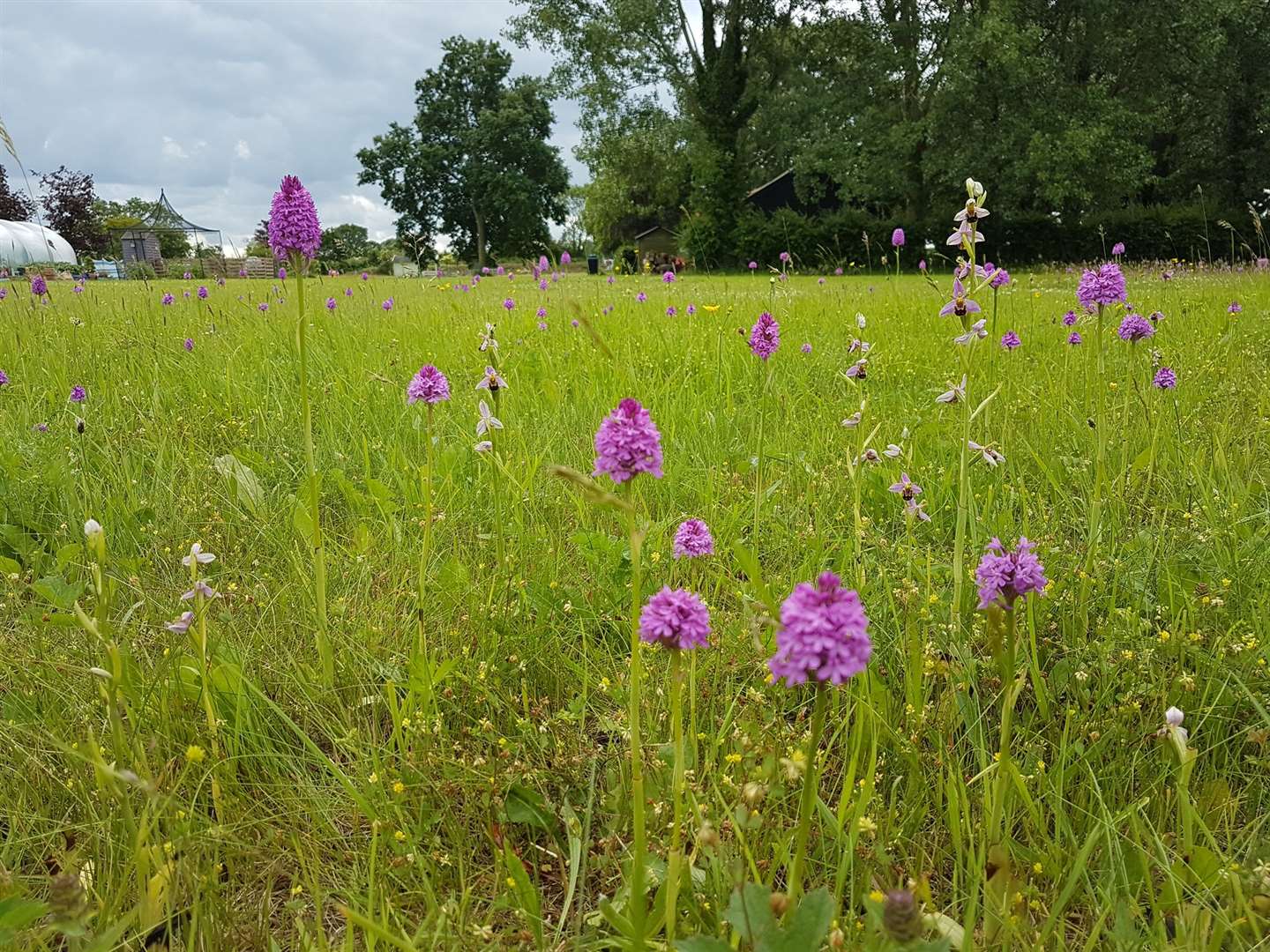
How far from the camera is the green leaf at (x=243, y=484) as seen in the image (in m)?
2.16

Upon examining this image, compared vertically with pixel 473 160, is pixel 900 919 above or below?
below

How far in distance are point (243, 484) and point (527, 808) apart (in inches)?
56.2

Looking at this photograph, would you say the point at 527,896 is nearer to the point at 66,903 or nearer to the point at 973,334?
the point at 66,903

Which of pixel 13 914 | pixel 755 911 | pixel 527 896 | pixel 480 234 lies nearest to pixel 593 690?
pixel 527 896

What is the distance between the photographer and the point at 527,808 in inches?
48.9

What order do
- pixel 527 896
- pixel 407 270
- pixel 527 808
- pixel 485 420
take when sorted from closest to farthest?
pixel 527 896 → pixel 527 808 → pixel 485 420 → pixel 407 270

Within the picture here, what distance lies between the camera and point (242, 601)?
179cm

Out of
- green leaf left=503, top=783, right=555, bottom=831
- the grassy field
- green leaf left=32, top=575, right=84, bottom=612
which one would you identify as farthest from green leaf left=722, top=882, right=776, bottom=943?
green leaf left=32, top=575, right=84, bottom=612

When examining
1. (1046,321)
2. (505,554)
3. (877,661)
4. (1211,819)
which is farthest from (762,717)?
(1046,321)

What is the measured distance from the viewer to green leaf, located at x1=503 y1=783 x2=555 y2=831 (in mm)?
1231

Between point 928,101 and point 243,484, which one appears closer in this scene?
point 243,484

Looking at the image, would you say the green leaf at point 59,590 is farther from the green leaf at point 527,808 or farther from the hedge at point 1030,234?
the hedge at point 1030,234

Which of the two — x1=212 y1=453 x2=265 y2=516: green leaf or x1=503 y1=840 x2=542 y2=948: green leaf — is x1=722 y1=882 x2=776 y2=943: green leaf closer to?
x1=503 y1=840 x2=542 y2=948: green leaf

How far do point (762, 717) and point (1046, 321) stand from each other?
4605 millimetres
